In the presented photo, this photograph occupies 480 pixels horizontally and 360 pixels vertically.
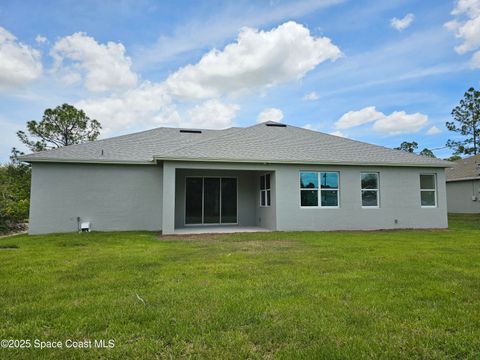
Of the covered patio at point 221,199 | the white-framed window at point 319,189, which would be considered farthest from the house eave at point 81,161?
the white-framed window at point 319,189

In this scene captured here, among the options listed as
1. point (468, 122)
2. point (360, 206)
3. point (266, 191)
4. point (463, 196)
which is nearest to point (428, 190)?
point (360, 206)

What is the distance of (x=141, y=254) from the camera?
720cm

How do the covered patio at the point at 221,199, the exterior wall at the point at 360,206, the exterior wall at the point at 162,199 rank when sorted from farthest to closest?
the covered patio at the point at 221,199 → the exterior wall at the point at 360,206 → the exterior wall at the point at 162,199

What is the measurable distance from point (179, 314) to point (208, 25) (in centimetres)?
1277

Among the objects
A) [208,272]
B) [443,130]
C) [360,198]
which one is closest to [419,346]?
[208,272]

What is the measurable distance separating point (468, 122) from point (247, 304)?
109ft

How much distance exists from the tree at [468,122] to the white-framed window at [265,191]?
80.8 feet

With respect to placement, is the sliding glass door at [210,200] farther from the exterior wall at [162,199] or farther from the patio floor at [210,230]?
the exterior wall at [162,199]

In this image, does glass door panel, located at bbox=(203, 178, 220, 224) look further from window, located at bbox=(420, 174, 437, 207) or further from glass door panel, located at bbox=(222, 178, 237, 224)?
window, located at bbox=(420, 174, 437, 207)

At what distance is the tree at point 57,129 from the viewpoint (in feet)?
81.9

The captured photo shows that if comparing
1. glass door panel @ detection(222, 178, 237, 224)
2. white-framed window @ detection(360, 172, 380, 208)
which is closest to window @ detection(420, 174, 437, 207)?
white-framed window @ detection(360, 172, 380, 208)

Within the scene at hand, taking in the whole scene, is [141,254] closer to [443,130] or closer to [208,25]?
[208,25]

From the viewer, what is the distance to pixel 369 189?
43.6 ft

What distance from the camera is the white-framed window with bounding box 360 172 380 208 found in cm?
1323
